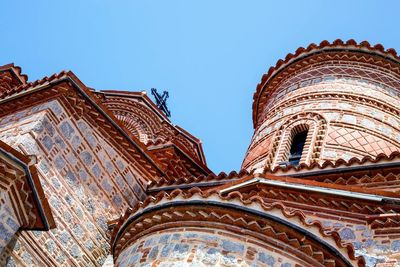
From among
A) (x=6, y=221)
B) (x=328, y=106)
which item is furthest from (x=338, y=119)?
(x=6, y=221)

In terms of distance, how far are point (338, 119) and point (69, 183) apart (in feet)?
18.3

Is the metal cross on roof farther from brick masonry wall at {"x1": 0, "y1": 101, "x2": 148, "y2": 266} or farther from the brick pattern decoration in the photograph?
brick masonry wall at {"x1": 0, "y1": 101, "x2": 148, "y2": 266}

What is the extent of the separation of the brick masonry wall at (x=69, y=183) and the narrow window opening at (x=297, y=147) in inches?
129

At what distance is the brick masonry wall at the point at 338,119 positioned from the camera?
35.2 ft

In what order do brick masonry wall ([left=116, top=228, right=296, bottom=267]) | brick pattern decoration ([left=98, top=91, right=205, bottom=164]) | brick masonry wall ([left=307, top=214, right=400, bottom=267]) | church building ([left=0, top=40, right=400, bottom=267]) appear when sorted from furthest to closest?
brick pattern decoration ([left=98, top=91, right=205, bottom=164]), brick masonry wall ([left=307, top=214, right=400, bottom=267]), church building ([left=0, top=40, right=400, bottom=267]), brick masonry wall ([left=116, top=228, right=296, bottom=267])

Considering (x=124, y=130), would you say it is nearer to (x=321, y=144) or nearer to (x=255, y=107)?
(x=321, y=144)

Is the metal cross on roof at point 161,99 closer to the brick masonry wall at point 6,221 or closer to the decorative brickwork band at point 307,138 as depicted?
the decorative brickwork band at point 307,138

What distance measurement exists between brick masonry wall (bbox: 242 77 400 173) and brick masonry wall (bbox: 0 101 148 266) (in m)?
3.39

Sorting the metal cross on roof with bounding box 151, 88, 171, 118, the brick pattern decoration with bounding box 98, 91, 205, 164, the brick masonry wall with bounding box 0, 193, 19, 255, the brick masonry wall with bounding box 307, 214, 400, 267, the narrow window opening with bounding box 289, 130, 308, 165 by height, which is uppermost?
the metal cross on roof with bounding box 151, 88, 171, 118

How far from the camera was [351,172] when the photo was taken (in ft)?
25.5

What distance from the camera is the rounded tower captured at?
35.6 ft

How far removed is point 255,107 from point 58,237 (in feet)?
25.4

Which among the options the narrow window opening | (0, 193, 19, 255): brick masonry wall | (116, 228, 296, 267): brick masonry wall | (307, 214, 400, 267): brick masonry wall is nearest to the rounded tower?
the narrow window opening

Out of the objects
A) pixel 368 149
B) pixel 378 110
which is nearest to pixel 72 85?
pixel 368 149
